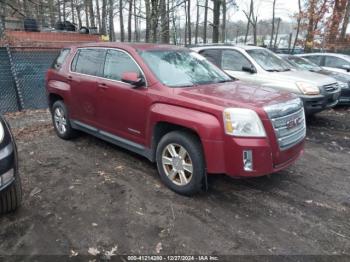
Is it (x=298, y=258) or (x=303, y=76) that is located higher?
(x=303, y=76)

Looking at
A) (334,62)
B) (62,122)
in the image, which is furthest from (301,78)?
(62,122)

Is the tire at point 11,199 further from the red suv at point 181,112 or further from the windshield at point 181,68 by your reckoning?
the windshield at point 181,68

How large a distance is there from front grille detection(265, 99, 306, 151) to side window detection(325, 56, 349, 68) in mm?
7721

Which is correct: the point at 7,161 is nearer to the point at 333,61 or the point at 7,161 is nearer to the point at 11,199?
the point at 11,199

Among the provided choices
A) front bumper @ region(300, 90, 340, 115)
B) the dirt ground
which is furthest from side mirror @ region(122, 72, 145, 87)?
front bumper @ region(300, 90, 340, 115)

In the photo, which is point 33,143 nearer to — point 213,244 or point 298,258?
point 213,244

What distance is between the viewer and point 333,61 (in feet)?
36.1

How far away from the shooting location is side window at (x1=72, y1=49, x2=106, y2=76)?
5.20 meters

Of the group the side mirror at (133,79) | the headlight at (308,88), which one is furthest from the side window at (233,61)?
the side mirror at (133,79)

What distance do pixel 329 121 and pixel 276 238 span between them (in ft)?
18.9

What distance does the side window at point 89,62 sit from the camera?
205 inches

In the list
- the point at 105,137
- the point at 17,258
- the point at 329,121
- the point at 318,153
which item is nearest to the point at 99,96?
the point at 105,137

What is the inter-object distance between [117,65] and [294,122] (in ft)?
8.53

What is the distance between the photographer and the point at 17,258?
2.94m
